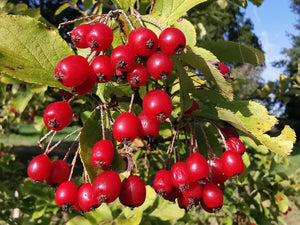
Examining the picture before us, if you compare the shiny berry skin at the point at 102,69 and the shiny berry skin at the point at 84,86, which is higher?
the shiny berry skin at the point at 102,69

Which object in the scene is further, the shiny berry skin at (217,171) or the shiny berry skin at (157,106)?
the shiny berry skin at (217,171)

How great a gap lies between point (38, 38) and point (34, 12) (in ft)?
3.88

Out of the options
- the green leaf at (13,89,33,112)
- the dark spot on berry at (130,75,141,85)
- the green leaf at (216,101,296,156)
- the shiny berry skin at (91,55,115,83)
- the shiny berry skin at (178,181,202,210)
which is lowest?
the green leaf at (13,89,33,112)

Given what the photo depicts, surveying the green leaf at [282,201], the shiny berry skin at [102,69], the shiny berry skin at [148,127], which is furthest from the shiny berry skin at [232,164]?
the green leaf at [282,201]

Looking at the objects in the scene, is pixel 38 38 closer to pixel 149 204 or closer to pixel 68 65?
pixel 68 65

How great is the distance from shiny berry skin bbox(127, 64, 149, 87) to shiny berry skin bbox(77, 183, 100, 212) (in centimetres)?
36

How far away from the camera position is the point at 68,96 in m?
1.00

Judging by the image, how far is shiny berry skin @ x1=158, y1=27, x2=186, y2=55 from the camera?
2.45ft

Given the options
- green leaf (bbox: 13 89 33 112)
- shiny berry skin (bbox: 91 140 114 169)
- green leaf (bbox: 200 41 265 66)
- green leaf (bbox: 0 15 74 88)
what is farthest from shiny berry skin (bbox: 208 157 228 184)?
A: green leaf (bbox: 13 89 33 112)

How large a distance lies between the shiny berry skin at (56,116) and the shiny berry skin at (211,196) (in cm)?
52

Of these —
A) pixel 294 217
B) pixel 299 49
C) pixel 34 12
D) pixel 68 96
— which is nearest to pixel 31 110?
pixel 34 12

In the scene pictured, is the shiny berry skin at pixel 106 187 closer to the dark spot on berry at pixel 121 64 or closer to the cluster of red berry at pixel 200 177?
the cluster of red berry at pixel 200 177

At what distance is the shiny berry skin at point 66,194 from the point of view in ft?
2.92

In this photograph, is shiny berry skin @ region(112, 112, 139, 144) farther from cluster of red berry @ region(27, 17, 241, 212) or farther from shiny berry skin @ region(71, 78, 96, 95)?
shiny berry skin @ region(71, 78, 96, 95)
